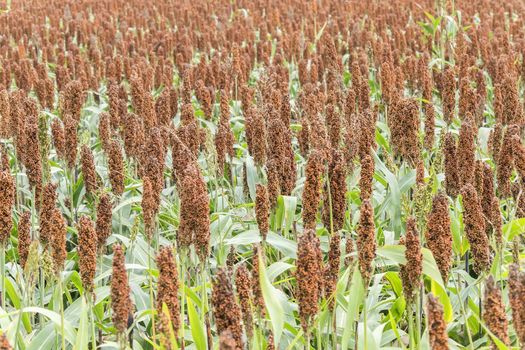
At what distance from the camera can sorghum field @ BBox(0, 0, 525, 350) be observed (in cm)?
226

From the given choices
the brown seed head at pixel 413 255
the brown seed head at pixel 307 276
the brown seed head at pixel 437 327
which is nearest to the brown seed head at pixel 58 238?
the brown seed head at pixel 307 276

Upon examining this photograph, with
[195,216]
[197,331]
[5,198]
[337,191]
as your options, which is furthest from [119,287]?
[337,191]

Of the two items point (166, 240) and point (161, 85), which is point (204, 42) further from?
point (166, 240)

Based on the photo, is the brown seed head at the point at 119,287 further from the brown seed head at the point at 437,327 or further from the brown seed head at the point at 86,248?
the brown seed head at the point at 437,327

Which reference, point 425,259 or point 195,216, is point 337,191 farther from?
point 195,216

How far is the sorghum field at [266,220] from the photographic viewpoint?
7.41 feet

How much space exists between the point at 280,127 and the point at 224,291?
1.92m

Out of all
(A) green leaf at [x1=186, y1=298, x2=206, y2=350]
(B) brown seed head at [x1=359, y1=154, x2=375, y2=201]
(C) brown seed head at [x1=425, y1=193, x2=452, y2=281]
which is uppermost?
(C) brown seed head at [x1=425, y1=193, x2=452, y2=281]

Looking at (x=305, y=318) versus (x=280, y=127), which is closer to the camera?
(x=305, y=318)

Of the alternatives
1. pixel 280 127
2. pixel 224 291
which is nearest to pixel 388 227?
pixel 280 127

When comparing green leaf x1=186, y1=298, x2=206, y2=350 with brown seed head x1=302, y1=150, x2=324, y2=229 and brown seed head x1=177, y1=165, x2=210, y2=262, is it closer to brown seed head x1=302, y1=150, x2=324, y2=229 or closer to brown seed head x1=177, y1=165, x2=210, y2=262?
brown seed head x1=177, y1=165, x2=210, y2=262

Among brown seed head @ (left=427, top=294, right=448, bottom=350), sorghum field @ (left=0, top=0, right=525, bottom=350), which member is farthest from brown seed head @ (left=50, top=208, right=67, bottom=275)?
brown seed head @ (left=427, top=294, right=448, bottom=350)

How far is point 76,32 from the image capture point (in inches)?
537

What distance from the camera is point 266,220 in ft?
9.24
